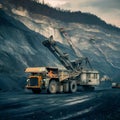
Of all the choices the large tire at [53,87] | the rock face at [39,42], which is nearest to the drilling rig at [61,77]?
the large tire at [53,87]

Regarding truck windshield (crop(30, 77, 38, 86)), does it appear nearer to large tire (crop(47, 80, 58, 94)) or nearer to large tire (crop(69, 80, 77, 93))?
large tire (crop(47, 80, 58, 94))

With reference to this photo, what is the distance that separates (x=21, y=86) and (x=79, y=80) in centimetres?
714

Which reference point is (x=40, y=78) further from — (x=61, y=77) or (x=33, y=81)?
(x=61, y=77)

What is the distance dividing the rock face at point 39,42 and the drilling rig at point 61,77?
5221 mm

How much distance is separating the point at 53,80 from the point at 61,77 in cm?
113

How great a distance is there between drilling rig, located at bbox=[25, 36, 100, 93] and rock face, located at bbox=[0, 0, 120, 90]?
522 centimetres

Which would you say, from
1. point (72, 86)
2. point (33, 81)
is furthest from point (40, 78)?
point (72, 86)

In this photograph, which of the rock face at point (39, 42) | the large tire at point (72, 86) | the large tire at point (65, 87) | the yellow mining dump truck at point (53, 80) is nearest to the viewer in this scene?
the yellow mining dump truck at point (53, 80)

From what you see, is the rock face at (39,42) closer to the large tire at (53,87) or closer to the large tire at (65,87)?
the large tire at (53,87)

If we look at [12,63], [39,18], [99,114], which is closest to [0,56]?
[12,63]

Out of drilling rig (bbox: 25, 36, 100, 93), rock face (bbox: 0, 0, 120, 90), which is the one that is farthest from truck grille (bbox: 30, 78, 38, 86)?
rock face (bbox: 0, 0, 120, 90)

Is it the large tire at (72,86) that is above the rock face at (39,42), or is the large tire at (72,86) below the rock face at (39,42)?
below

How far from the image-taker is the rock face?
39.1 metres

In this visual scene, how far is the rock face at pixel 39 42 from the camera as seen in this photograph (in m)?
39.1
